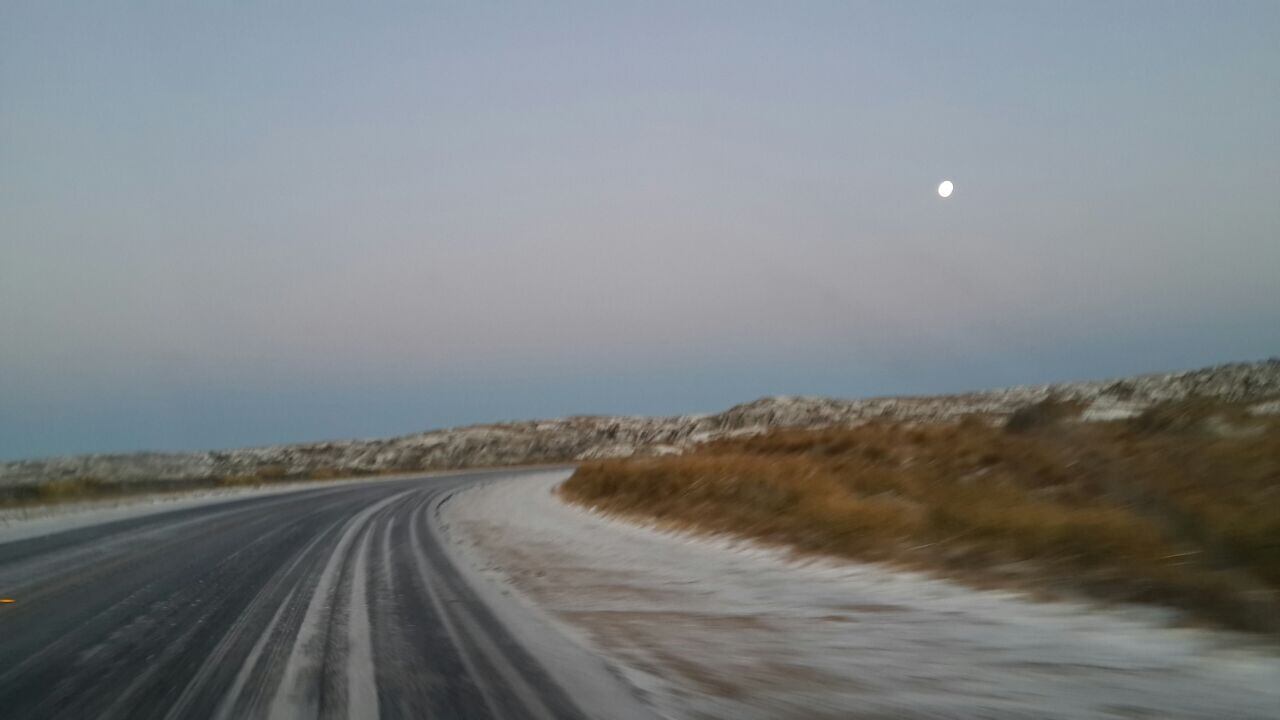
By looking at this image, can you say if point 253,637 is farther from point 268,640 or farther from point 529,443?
point 529,443

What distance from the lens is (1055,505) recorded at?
49.9ft

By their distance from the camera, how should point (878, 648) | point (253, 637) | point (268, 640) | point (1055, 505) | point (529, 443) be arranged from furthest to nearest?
point (529, 443), point (1055, 505), point (253, 637), point (268, 640), point (878, 648)

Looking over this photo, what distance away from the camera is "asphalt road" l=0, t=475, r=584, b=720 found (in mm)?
7086

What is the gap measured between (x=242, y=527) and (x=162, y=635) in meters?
14.8

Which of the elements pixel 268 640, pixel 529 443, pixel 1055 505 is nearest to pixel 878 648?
pixel 268 640

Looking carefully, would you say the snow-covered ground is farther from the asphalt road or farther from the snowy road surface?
the asphalt road

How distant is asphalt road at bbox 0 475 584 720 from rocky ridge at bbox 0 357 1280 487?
51.9m

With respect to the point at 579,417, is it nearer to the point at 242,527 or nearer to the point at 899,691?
the point at 242,527

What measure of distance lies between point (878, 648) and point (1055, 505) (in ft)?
26.7

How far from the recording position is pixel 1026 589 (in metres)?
10.4

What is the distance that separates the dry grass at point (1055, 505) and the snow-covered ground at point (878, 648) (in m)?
0.83

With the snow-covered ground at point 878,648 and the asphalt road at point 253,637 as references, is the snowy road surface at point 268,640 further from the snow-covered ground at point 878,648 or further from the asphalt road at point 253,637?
the snow-covered ground at point 878,648

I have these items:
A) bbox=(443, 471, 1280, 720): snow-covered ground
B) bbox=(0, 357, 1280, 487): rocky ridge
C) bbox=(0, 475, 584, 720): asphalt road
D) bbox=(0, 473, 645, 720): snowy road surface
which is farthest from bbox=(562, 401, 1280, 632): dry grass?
bbox=(0, 357, 1280, 487): rocky ridge

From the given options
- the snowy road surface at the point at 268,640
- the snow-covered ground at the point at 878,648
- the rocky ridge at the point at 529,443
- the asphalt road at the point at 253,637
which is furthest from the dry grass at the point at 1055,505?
the rocky ridge at the point at 529,443
